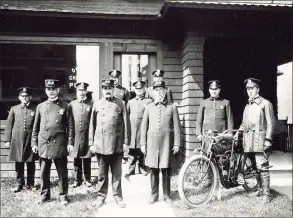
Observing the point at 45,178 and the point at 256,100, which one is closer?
the point at 45,178

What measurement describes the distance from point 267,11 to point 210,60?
14.9 ft

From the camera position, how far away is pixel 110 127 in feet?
16.7

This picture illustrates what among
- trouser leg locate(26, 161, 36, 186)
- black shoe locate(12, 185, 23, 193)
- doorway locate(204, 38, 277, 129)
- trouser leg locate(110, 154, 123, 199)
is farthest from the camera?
doorway locate(204, 38, 277, 129)

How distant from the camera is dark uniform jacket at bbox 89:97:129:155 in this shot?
199 inches

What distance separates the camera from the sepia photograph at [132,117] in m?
5.12

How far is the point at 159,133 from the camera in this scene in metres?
5.30

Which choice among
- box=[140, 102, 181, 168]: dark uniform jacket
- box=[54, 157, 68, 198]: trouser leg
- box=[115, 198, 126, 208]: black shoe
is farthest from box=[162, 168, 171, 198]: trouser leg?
box=[54, 157, 68, 198]: trouser leg

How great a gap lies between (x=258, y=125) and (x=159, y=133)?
1.61 metres

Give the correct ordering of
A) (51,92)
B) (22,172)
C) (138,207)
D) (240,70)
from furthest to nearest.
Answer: (240,70), (22,172), (51,92), (138,207)

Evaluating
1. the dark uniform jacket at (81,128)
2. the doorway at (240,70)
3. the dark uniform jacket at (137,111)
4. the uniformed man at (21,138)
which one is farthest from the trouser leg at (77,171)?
the doorway at (240,70)

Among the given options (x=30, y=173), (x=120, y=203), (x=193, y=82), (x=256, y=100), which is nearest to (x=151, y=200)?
(x=120, y=203)

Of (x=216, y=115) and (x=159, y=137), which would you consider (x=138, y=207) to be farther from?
(x=216, y=115)

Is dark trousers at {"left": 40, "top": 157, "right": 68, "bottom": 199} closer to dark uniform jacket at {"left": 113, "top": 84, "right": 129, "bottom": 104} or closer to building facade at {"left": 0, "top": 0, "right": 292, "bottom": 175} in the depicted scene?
dark uniform jacket at {"left": 113, "top": 84, "right": 129, "bottom": 104}

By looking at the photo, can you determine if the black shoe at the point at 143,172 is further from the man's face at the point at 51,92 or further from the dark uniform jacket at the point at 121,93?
the man's face at the point at 51,92
